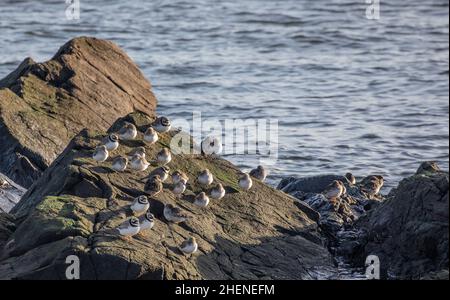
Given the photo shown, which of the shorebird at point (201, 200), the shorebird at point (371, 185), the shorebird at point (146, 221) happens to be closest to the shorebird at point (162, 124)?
the shorebird at point (201, 200)

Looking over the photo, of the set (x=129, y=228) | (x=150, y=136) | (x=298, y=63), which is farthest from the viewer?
(x=298, y=63)

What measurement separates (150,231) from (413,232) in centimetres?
383

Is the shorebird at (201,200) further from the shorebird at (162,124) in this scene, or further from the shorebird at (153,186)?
the shorebird at (162,124)

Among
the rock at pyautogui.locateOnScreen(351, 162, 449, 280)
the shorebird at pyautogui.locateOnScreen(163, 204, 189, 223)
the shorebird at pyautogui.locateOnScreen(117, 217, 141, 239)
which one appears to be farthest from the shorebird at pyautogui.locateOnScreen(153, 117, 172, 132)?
the rock at pyautogui.locateOnScreen(351, 162, 449, 280)

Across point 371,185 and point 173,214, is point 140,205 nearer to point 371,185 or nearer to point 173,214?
point 173,214

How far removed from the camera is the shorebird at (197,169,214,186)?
15438mm

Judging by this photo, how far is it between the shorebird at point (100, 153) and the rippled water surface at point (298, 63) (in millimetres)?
8638

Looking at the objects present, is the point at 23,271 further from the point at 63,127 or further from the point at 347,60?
the point at 347,60

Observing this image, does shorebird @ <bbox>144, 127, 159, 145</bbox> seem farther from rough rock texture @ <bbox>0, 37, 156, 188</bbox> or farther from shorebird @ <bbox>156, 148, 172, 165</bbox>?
rough rock texture @ <bbox>0, 37, 156, 188</bbox>

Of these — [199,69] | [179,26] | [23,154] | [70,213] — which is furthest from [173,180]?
[179,26]

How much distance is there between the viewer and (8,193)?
1675 cm

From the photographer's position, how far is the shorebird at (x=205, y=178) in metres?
15.4

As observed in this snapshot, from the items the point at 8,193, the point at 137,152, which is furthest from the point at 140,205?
the point at 8,193
